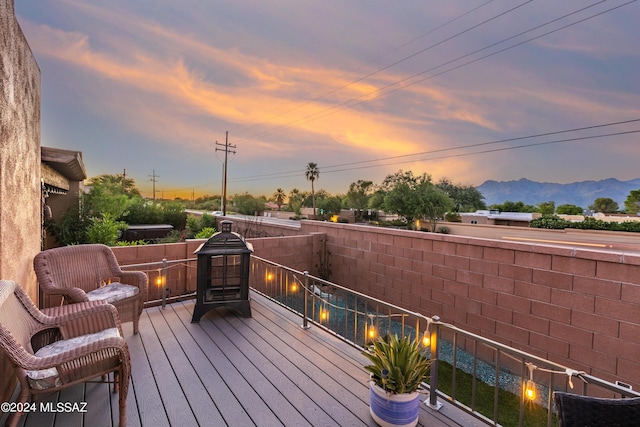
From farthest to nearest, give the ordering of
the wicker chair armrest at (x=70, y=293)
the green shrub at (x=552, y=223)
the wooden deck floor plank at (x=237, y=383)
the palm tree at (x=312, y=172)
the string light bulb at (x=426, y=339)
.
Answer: the palm tree at (x=312, y=172), the green shrub at (x=552, y=223), the wicker chair armrest at (x=70, y=293), the string light bulb at (x=426, y=339), the wooden deck floor plank at (x=237, y=383)

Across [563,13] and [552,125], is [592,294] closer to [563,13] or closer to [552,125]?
[563,13]

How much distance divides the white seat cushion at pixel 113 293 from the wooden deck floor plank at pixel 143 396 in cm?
52

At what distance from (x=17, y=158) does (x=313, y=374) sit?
3.46 metres

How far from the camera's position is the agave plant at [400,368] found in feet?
6.14

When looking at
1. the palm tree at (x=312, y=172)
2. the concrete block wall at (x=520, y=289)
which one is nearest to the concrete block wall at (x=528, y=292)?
the concrete block wall at (x=520, y=289)

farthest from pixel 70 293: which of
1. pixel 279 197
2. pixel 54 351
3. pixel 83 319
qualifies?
pixel 279 197

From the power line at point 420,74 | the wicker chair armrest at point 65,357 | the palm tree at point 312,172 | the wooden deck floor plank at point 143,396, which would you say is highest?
the power line at point 420,74

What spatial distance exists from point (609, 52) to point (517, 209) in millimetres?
34141

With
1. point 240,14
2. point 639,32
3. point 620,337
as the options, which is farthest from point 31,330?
point 639,32

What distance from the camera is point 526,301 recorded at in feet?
14.6

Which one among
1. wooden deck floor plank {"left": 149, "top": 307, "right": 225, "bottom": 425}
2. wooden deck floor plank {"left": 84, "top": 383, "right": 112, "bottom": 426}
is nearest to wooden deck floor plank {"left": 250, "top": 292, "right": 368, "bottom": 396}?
wooden deck floor plank {"left": 149, "top": 307, "right": 225, "bottom": 425}

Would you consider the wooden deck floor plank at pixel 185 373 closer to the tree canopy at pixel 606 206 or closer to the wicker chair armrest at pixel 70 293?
the wicker chair armrest at pixel 70 293

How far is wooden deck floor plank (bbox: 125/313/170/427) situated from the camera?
6.19ft

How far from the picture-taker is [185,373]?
245 cm
